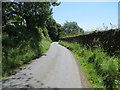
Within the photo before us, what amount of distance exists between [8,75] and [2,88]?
5.03ft

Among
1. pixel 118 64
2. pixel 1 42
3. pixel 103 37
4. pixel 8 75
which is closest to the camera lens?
pixel 118 64

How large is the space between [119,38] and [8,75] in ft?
21.4

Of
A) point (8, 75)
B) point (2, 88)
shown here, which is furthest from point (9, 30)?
point (2, 88)

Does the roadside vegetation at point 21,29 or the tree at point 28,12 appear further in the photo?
the tree at point 28,12

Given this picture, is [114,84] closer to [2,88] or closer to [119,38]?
[119,38]

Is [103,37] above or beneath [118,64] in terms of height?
above

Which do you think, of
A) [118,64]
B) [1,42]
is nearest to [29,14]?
[1,42]

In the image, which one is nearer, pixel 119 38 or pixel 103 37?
pixel 119 38

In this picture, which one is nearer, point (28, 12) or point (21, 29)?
point (21, 29)

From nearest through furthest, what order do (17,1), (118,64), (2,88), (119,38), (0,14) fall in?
(2,88) → (118,64) → (119,38) → (0,14) → (17,1)

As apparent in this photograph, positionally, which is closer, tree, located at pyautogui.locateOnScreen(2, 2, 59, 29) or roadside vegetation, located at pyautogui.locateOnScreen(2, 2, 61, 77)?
roadside vegetation, located at pyautogui.locateOnScreen(2, 2, 61, 77)

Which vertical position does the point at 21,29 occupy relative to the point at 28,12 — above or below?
below

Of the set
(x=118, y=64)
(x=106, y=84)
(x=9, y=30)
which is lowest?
(x=106, y=84)

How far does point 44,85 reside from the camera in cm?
481
